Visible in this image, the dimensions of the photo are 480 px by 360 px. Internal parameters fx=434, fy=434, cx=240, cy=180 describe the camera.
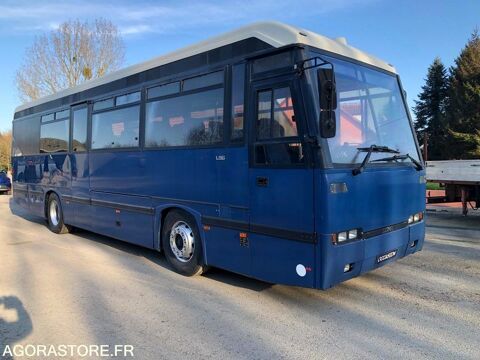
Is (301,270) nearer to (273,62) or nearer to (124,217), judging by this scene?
(273,62)

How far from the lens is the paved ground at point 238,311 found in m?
4.02

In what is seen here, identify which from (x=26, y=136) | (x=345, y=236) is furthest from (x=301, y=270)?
(x=26, y=136)

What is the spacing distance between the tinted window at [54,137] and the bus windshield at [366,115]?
263 inches

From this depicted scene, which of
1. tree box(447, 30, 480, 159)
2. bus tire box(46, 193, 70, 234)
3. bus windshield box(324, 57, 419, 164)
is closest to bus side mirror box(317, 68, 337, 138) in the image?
bus windshield box(324, 57, 419, 164)

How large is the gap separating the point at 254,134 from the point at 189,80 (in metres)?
1.60

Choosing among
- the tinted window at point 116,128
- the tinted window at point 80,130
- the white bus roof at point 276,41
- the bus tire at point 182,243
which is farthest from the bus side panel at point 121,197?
the white bus roof at point 276,41

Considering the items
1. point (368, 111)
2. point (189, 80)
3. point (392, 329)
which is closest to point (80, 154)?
point (189, 80)

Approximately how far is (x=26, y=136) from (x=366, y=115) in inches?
387

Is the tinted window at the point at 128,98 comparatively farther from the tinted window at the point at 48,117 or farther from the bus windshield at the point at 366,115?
the bus windshield at the point at 366,115

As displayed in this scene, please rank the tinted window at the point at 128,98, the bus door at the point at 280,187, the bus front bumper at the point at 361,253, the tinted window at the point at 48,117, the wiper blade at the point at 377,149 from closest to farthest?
1. the bus front bumper at the point at 361,253
2. the bus door at the point at 280,187
3. the wiper blade at the point at 377,149
4. the tinted window at the point at 128,98
5. the tinted window at the point at 48,117

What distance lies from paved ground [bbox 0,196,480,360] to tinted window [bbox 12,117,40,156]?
15.0 feet

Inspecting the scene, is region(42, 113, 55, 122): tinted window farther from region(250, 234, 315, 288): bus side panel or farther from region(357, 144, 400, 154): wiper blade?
region(357, 144, 400, 154): wiper blade

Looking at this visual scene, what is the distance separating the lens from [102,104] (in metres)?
8.19

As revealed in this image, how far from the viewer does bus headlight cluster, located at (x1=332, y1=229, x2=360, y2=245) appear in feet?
14.6
